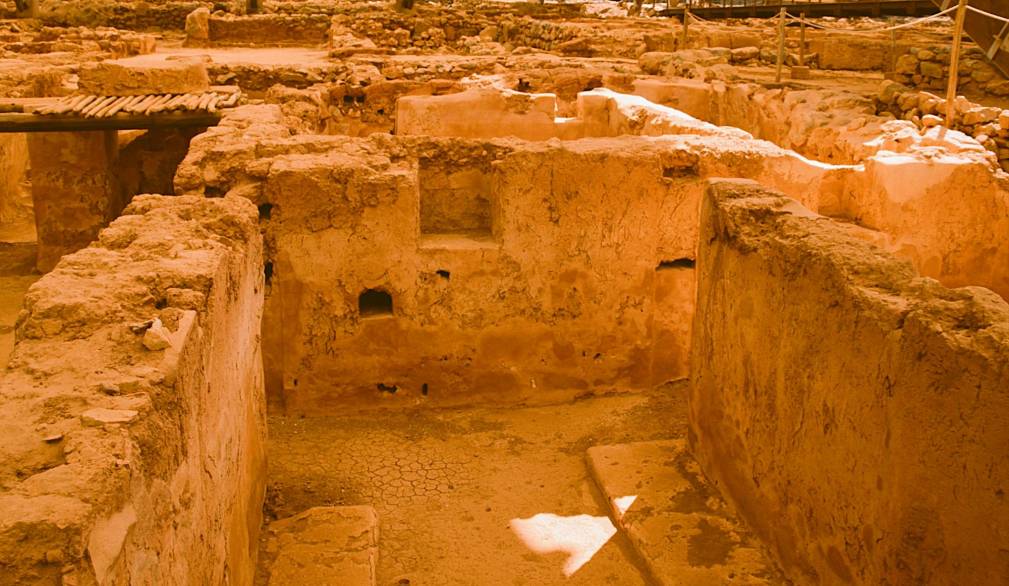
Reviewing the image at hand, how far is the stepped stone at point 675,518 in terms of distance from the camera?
12.0ft

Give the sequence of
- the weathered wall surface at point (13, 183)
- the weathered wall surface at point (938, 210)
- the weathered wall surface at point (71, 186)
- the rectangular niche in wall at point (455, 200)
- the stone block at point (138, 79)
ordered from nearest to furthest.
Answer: the rectangular niche in wall at point (455, 200)
the weathered wall surface at point (938, 210)
the stone block at point (138, 79)
the weathered wall surface at point (71, 186)
the weathered wall surface at point (13, 183)

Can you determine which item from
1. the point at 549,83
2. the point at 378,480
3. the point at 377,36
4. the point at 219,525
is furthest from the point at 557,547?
the point at 377,36

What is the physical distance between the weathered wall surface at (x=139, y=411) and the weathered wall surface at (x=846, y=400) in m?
2.06

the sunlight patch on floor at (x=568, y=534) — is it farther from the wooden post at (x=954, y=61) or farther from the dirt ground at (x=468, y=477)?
the wooden post at (x=954, y=61)

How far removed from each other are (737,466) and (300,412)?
256 centimetres

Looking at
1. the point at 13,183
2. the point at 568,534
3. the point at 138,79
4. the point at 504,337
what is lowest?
the point at 568,534

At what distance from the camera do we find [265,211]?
16.2ft

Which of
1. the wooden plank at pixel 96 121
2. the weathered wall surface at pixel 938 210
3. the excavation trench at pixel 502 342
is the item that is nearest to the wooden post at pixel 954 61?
the excavation trench at pixel 502 342

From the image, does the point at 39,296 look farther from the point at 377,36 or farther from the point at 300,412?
the point at 377,36

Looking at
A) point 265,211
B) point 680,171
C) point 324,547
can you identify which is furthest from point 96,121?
point 324,547

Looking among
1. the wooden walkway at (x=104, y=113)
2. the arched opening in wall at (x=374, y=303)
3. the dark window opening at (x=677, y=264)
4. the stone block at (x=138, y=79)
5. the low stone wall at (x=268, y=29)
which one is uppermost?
the low stone wall at (x=268, y=29)

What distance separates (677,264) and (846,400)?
251cm

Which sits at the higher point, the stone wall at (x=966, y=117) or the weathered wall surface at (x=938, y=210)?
the stone wall at (x=966, y=117)

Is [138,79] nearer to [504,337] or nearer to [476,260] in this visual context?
[476,260]
